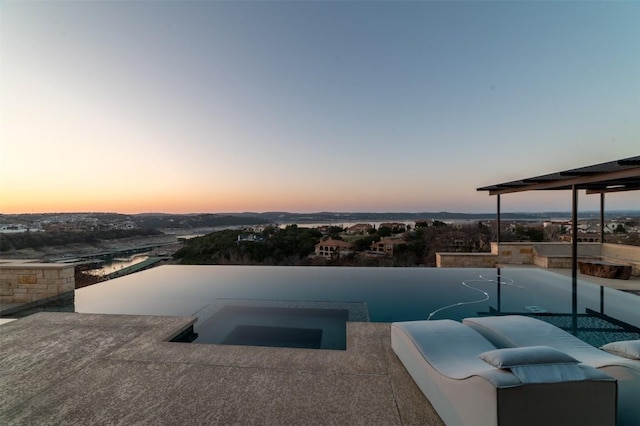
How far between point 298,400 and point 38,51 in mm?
8037

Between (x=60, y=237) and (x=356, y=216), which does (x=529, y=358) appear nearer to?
(x=60, y=237)

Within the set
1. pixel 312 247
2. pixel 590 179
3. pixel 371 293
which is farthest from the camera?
pixel 312 247

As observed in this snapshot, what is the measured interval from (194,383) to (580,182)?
848cm

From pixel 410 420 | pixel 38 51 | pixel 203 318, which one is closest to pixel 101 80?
pixel 38 51

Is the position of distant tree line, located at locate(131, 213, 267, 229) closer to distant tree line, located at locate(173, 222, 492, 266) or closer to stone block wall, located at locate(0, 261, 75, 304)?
distant tree line, located at locate(173, 222, 492, 266)

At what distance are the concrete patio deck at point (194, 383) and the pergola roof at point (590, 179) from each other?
213 inches

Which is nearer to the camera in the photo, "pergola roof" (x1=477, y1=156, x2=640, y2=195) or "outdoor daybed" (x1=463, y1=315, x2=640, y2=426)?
"outdoor daybed" (x1=463, y1=315, x2=640, y2=426)

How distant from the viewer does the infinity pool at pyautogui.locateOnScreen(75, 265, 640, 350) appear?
4.66 meters

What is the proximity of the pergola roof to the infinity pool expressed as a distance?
7.38ft

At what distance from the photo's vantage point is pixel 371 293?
573 cm

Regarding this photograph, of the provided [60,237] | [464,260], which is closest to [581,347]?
[464,260]

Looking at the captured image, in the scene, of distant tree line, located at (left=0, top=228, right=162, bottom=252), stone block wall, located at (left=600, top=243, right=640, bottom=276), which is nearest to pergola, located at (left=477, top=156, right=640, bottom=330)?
stone block wall, located at (left=600, top=243, right=640, bottom=276)

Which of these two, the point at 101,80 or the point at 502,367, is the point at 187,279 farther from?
the point at 502,367

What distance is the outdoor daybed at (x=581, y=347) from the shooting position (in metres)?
1.62
